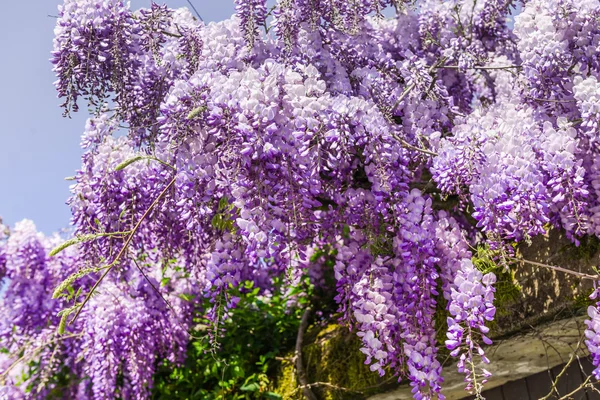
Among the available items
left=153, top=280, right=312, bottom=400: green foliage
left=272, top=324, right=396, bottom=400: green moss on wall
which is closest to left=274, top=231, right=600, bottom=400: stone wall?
left=272, top=324, right=396, bottom=400: green moss on wall

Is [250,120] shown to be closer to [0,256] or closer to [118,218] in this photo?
[118,218]

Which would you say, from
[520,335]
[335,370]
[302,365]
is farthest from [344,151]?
[302,365]

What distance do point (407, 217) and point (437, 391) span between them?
690mm

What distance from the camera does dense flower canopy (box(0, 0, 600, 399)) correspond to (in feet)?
7.21

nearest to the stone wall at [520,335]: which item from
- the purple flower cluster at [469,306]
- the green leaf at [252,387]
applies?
the green leaf at [252,387]

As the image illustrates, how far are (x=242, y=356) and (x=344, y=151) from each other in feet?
6.43

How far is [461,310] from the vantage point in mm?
2113

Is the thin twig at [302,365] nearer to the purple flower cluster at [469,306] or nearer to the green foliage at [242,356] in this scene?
the green foliage at [242,356]

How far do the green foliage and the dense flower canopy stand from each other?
91cm

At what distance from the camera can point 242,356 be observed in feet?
12.3

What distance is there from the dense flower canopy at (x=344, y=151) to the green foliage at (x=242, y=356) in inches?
35.9

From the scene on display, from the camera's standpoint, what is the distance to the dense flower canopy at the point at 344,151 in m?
2.20

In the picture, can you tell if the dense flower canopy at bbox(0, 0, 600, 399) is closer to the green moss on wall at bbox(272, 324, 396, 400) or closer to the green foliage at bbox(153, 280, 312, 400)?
the green moss on wall at bbox(272, 324, 396, 400)

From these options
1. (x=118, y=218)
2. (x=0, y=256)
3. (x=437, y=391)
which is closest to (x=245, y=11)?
(x=118, y=218)
